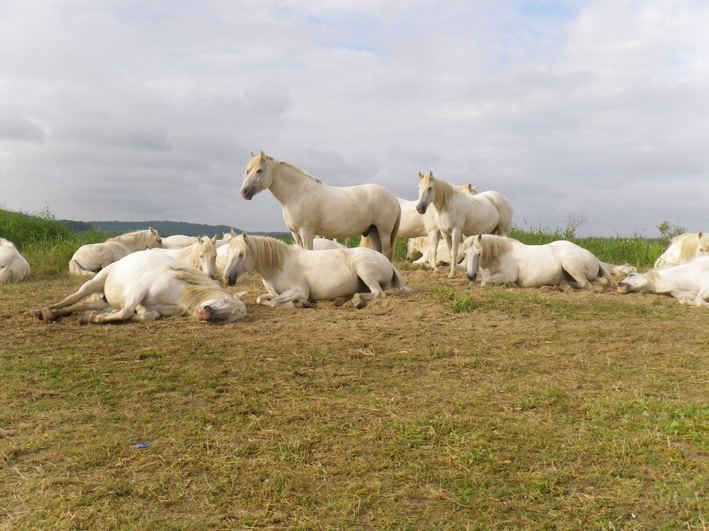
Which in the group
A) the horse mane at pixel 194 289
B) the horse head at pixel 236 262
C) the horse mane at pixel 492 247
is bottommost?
the horse mane at pixel 194 289

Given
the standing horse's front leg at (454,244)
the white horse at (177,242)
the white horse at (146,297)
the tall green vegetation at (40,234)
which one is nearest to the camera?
the white horse at (146,297)

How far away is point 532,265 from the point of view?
A: 10344 mm

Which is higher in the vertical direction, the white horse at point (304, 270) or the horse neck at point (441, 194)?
the horse neck at point (441, 194)

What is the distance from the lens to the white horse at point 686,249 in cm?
1150

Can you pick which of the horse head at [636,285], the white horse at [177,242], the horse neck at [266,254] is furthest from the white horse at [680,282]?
the white horse at [177,242]

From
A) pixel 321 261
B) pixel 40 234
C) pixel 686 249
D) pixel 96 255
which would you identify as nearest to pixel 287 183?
pixel 321 261

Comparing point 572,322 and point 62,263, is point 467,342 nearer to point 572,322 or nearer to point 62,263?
point 572,322

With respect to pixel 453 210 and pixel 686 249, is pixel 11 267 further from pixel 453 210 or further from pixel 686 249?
pixel 686 249

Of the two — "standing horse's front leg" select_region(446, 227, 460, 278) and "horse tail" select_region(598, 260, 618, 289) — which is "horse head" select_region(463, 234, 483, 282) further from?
"horse tail" select_region(598, 260, 618, 289)

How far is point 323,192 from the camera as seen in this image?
10930mm

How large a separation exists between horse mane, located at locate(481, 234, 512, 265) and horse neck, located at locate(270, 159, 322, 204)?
11.2 ft

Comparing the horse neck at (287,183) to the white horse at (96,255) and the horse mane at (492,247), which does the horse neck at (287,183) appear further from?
the white horse at (96,255)

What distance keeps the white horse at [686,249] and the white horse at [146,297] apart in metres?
8.89

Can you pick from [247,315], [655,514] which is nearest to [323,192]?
[247,315]
